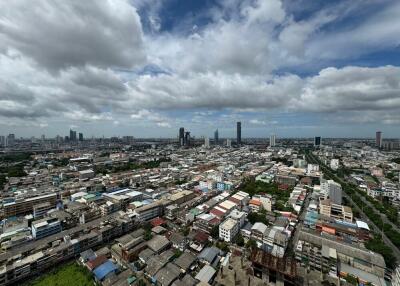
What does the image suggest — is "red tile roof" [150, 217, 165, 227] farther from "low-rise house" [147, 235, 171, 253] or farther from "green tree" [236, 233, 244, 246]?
"green tree" [236, 233, 244, 246]

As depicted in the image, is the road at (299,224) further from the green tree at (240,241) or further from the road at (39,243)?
the road at (39,243)

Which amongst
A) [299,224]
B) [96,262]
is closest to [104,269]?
[96,262]

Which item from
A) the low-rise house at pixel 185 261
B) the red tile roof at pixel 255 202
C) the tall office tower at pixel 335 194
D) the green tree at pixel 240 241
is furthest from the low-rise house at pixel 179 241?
the tall office tower at pixel 335 194

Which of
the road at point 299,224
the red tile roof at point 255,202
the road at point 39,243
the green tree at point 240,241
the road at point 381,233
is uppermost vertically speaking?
the red tile roof at point 255,202

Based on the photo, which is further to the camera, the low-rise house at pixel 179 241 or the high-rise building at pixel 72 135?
the high-rise building at pixel 72 135

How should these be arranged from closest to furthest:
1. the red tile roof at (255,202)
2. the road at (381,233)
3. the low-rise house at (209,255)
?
the low-rise house at (209,255) < the road at (381,233) < the red tile roof at (255,202)

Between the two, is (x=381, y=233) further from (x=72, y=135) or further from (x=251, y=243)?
(x=72, y=135)

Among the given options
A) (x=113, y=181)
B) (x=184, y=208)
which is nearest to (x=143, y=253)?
(x=184, y=208)
